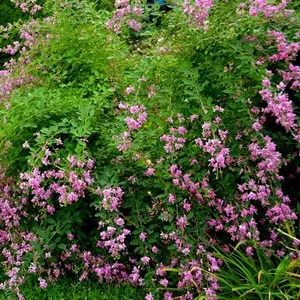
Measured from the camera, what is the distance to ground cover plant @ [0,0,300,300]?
2.87 metres

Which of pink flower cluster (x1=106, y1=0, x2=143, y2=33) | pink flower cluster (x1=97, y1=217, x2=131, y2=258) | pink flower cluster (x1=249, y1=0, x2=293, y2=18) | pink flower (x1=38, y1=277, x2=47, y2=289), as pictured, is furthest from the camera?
pink flower cluster (x1=106, y1=0, x2=143, y2=33)

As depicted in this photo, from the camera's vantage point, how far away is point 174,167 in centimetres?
291

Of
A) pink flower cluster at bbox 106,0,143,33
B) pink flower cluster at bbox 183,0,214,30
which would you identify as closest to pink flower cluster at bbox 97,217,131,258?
pink flower cluster at bbox 183,0,214,30

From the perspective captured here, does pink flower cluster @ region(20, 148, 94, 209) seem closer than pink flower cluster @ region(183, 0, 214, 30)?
Yes

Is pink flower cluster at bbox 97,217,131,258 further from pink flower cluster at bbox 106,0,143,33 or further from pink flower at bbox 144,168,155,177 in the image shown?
pink flower cluster at bbox 106,0,143,33

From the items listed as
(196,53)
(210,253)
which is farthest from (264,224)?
(196,53)

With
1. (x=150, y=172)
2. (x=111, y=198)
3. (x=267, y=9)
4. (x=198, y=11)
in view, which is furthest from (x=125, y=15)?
(x=111, y=198)

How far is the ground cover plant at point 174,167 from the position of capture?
2.87 meters

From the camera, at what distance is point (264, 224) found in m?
3.19

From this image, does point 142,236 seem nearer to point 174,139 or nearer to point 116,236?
point 116,236

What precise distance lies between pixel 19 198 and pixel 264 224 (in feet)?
4.70

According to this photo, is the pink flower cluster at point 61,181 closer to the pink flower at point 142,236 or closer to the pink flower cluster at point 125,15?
the pink flower at point 142,236

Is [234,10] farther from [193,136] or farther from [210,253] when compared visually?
[210,253]

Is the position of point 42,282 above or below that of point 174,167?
below
